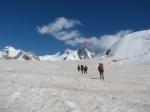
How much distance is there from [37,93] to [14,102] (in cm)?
231

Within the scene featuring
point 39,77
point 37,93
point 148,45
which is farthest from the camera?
point 148,45

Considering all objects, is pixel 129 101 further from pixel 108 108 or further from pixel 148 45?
pixel 148 45

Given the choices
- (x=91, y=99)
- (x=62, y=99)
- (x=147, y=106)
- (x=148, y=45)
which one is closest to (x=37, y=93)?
(x=62, y=99)

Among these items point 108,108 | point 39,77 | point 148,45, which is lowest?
point 108,108

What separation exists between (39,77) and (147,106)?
18.6 m

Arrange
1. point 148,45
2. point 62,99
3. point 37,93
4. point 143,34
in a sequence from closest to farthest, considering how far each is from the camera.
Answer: point 62,99
point 37,93
point 148,45
point 143,34

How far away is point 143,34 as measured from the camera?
191m

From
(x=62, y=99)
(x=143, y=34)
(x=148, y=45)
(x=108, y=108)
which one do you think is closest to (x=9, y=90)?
(x=62, y=99)

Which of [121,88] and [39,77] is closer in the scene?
[121,88]

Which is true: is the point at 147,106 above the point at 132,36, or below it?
below

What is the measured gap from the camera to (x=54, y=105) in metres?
18.6

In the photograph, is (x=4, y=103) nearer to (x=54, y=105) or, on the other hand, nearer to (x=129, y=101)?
(x=54, y=105)

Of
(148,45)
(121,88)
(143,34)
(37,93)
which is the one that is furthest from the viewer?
(143,34)

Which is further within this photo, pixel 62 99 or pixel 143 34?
pixel 143 34
